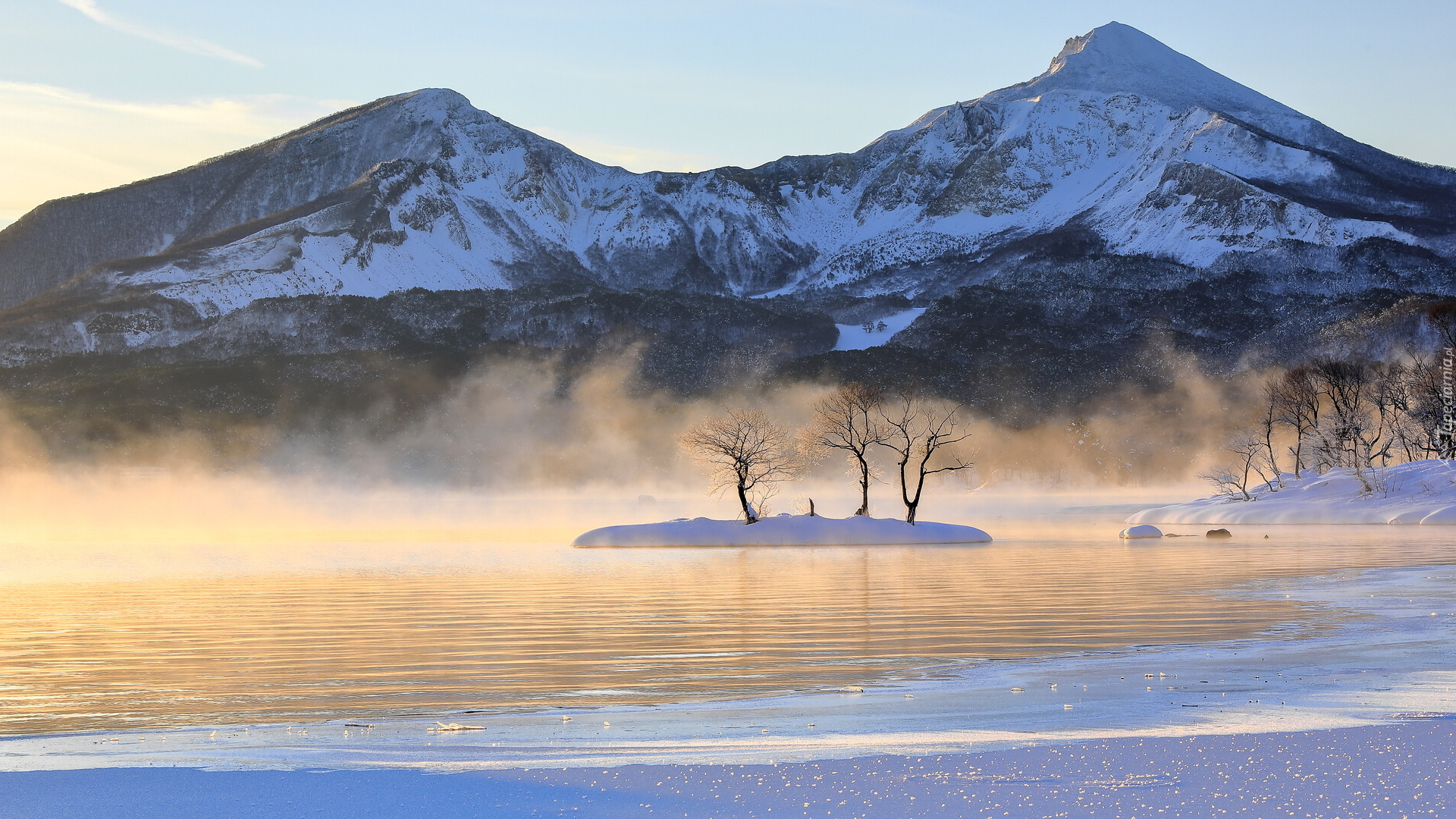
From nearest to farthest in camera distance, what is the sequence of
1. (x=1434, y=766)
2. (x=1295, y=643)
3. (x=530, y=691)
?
(x=1434, y=766)
(x=530, y=691)
(x=1295, y=643)

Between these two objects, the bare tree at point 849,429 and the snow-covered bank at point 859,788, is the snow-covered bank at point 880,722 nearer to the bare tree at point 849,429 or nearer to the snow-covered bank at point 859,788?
the snow-covered bank at point 859,788

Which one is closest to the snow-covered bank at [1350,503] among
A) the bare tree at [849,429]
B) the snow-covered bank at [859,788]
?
the bare tree at [849,429]

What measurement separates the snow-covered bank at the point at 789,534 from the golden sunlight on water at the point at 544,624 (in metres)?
15.2

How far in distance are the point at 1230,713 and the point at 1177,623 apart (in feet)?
37.0

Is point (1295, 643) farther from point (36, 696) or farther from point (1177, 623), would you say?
point (36, 696)

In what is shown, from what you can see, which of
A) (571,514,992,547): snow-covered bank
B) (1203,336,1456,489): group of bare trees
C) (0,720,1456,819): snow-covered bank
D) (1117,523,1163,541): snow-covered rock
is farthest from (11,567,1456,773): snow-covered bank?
(1203,336,1456,489): group of bare trees

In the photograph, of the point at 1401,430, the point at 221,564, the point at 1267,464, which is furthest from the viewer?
the point at 1267,464

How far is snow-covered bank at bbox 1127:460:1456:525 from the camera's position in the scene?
89.6 m

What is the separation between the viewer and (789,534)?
70.4 meters

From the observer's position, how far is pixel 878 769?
12.7 m

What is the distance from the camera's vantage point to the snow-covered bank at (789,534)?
69750mm

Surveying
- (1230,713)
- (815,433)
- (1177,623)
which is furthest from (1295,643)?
(815,433)

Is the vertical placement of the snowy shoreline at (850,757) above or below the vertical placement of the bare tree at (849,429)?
below

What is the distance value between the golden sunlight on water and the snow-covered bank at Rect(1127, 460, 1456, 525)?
40314mm
